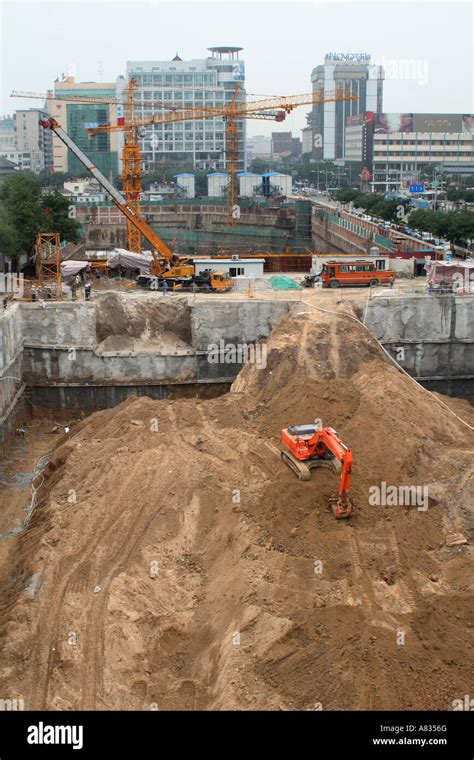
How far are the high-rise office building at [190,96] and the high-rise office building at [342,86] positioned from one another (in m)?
36.3

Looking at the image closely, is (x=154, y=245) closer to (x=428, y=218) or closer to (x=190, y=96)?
(x=428, y=218)

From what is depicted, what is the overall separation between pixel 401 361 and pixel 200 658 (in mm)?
19877

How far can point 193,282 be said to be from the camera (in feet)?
119

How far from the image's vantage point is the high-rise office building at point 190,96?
13962cm

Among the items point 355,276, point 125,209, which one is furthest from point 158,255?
point 355,276

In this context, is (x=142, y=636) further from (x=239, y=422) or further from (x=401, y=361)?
(x=401, y=361)

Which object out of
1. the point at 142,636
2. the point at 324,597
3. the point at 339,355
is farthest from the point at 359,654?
the point at 339,355

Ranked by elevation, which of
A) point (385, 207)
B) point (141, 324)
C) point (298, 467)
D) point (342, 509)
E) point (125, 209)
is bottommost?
Answer: point (342, 509)

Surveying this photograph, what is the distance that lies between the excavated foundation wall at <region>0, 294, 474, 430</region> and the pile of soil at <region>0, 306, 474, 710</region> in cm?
600

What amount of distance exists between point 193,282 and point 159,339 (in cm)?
425

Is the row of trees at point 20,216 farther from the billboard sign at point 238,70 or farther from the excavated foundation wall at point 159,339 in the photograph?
the billboard sign at point 238,70

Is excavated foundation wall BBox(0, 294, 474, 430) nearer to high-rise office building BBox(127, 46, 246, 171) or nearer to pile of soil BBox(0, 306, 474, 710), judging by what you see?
pile of soil BBox(0, 306, 474, 710)
